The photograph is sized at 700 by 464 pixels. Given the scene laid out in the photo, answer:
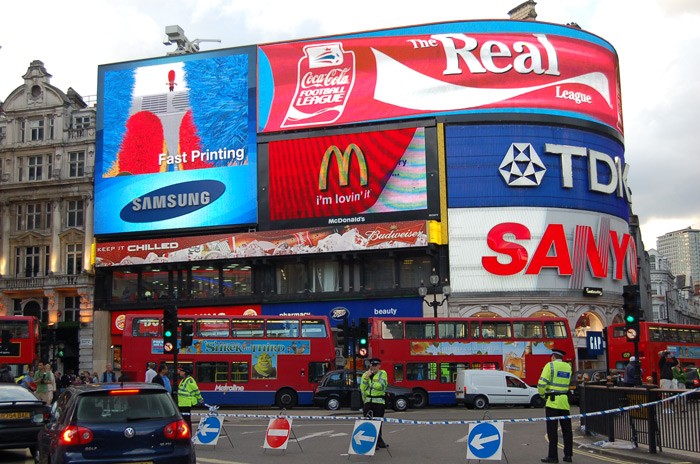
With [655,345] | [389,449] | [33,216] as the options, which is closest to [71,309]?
[33,216]

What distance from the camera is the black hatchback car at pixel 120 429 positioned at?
38.7ft

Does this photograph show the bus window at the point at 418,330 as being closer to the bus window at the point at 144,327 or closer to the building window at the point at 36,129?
the bus window at the point at 144,327

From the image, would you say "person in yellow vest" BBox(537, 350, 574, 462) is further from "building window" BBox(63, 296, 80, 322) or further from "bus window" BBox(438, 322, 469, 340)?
"building window" BBox(63, 296, 80, 322)

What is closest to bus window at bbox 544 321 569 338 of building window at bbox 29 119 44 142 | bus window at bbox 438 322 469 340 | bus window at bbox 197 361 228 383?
bus window at bbox 438 322 469 340

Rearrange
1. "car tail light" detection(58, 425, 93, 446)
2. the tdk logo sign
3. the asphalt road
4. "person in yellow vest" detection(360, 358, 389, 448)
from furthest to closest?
the tdk logo sign → "person in yellow vest" detection(360, 358, 389, 448) → the asphalt road → "car tail light" detection(58, 425, 93, 446)

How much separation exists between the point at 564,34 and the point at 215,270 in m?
29.0

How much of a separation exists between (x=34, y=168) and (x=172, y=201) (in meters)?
12.1

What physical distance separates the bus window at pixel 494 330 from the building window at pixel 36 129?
1583 inches

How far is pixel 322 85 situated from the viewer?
194ft

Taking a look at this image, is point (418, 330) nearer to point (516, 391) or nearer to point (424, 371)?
point (424, 371)

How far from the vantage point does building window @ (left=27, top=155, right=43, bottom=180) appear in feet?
213

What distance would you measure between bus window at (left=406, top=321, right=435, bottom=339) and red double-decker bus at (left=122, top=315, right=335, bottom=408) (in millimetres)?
3851

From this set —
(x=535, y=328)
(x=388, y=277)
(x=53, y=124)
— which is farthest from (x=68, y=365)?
(x=535, y=328)

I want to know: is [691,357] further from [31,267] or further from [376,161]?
[31,267]
